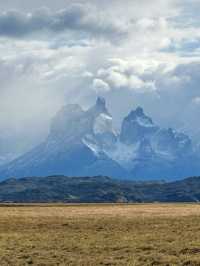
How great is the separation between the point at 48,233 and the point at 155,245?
1801 centimetres

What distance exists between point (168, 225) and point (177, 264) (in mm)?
31867

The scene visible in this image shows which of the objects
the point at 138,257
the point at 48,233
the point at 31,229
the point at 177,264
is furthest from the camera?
the point at 31,229

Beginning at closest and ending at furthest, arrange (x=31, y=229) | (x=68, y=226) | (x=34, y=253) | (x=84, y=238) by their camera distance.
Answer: (x=34, y=253) → (x=84, y=238) → (x=31, y=229) → (x=68, y=226)

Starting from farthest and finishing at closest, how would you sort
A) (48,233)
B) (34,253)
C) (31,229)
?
(31,229) < (48,233) < (34,253)

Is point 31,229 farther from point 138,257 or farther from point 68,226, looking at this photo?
point 138,257

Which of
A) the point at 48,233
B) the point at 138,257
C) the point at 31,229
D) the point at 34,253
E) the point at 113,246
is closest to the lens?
the point at 138,257

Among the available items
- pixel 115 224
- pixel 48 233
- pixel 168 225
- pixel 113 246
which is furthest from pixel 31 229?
pixel 113 246

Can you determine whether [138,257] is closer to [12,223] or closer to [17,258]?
[17,258]

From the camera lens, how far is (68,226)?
251 feet

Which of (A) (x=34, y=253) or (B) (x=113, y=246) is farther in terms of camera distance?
(B) (x=113, y=246)

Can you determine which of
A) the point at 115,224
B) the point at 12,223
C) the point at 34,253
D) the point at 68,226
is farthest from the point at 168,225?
the point at 34,253

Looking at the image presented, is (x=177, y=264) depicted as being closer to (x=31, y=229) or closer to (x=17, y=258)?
(x=17, y=258)

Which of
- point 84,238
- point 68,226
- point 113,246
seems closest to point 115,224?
point 68,226

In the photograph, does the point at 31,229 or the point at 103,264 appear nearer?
the point at 103,264
